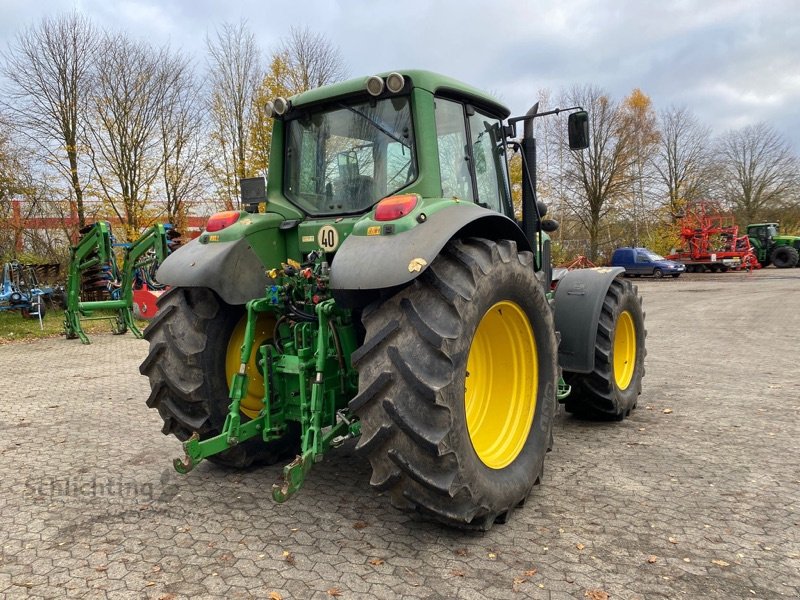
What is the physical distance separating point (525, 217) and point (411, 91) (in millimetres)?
1656

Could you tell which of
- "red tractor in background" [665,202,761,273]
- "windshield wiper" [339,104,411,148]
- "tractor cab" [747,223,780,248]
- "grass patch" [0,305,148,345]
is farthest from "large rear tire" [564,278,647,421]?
"tractor cab" [747,223,780,248]

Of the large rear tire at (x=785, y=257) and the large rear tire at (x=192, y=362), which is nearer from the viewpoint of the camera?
the large rear tire at (x=192, y=362)

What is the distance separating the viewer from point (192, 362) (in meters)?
3.52

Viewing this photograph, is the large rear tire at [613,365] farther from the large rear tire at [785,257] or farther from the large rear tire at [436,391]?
the large rear tire at [785,257]

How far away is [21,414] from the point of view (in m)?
5.61

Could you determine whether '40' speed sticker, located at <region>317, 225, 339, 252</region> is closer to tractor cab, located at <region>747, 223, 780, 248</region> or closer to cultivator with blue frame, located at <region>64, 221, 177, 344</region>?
cultivator with blue frame, located at <region>64, 221, 177, 344</region>

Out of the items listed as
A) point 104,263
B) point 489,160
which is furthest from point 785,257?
point 489,160

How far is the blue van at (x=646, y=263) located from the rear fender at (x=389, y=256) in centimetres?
2856

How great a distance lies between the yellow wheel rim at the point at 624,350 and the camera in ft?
17.2

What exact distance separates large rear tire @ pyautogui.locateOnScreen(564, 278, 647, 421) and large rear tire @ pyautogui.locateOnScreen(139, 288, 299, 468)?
268cm

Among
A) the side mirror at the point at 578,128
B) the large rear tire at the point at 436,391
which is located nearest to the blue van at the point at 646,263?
the side mirror at the point at 578,128

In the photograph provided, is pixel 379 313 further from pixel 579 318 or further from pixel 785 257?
pixel 785 257

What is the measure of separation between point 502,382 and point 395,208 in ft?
4.34

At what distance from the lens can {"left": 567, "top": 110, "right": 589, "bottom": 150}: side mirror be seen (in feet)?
13.9
